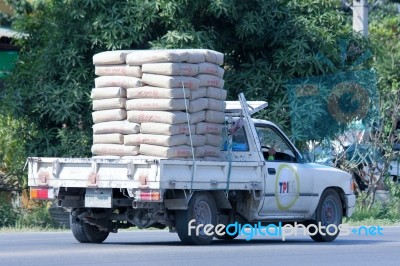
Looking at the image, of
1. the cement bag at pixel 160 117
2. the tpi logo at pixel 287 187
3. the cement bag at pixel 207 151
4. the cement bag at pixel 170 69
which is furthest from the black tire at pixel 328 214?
the cement bag at pixel 170 69

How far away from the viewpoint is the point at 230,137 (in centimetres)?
1736

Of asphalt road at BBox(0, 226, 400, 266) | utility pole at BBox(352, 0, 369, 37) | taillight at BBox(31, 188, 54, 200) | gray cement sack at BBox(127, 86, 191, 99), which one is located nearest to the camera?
asphalt road at BBox(0, 226, 400, 266)

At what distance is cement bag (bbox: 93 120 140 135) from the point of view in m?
16.4

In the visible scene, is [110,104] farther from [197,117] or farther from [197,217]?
[197,217]

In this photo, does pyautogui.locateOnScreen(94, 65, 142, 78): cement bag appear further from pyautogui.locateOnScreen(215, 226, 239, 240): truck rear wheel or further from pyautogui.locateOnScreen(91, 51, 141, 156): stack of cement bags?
pyautogui.locateOnScreen(215, 226, 239, 240): truck rear wheel

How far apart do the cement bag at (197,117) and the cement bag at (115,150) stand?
3.00ft

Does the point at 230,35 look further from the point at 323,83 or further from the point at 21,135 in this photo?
the point at 21,135

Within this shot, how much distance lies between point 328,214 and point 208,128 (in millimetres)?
2805

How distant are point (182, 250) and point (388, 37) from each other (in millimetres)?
26515

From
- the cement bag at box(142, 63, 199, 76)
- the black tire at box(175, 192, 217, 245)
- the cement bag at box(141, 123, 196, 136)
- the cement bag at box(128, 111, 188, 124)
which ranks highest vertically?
the cement bag at box(142, 63, 199, 76)

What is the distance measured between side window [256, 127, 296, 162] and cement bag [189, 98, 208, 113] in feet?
4.22

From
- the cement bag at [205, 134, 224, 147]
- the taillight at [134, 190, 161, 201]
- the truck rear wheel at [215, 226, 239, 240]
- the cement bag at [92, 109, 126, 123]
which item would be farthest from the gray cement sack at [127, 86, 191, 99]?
the truck rear wheel at [215, 226, 239, 240]

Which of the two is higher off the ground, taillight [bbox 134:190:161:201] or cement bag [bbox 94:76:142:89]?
cement bag [bbox 94:76:142:89]

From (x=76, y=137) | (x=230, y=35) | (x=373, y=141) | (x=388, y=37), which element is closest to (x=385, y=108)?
(x=373, y=141)
